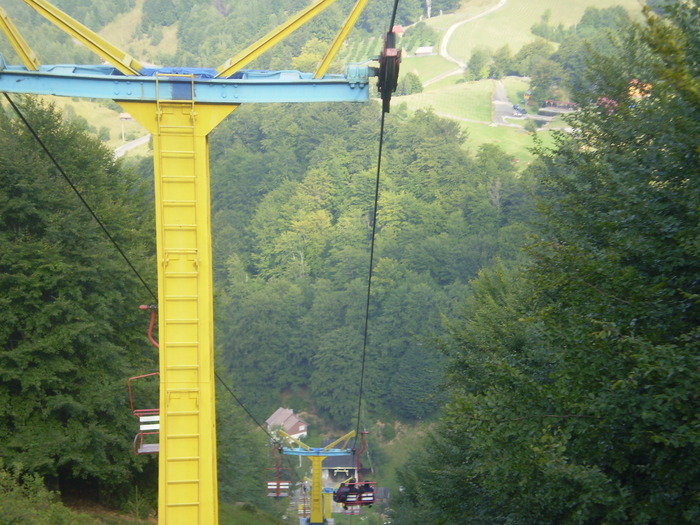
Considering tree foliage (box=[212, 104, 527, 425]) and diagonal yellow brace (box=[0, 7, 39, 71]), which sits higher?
tree foliage (box=[212, 104, 527, 425])

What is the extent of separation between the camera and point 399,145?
116812 millimetres

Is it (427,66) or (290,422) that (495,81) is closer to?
(427,66)

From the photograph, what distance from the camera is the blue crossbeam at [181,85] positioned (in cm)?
862

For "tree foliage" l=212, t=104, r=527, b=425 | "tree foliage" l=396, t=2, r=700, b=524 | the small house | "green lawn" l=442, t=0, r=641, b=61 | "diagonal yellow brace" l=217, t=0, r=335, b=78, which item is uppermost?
"green lawn" l=442, t=0, r=641, b=61

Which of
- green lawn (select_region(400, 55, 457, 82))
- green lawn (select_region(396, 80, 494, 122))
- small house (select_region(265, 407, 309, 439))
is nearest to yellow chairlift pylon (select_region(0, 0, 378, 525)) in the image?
small house (select_region(265, 407, 309, 439))

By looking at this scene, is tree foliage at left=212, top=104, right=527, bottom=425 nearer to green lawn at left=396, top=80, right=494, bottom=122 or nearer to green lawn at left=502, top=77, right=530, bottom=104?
green lawn at left=396, top=80, right=494, bottom=122

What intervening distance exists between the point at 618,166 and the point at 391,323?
74661mm

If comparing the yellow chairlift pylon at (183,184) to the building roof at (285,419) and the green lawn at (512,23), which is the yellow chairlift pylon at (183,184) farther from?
the green lawn at (512,23)

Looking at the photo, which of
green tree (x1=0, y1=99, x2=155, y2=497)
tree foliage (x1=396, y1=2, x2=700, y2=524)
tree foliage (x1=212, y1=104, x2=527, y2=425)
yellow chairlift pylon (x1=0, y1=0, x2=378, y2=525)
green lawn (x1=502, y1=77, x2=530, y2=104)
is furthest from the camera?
green lawn (x1=502, y1=77, x2=530, y2=104)

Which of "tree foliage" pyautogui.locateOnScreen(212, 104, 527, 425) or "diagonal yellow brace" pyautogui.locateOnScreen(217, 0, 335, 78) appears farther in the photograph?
"tree foliage" pyautogui.locateOnScreen(212, 104, 527, 425)

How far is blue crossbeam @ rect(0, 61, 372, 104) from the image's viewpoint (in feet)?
28.3

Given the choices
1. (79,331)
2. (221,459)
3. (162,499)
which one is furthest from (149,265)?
(162,499)

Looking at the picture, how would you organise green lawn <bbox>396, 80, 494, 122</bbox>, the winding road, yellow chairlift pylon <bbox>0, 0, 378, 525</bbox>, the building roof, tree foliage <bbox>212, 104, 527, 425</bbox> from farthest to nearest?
green lawn <bbox>396, 80, 494, 122</bbox> → the winding road → tree foliage <bbox>212, 104, 527, 425</bbox> → the building roof → yellow chairlift pylon <bbox>0, 0, 378, 525</bbox>

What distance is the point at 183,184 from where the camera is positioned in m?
8.60
